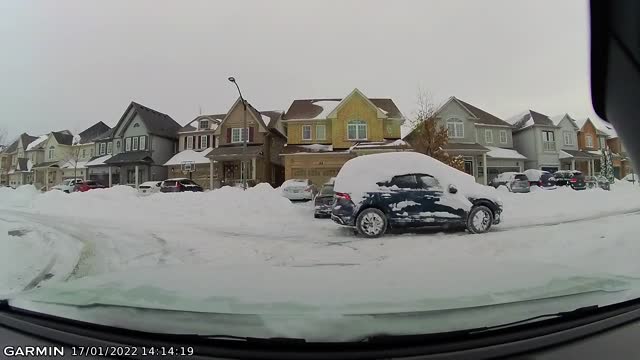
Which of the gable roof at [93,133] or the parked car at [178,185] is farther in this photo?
the parked car at [178,185]

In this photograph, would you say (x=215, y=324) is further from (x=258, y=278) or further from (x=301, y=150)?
(x=301, y=150)

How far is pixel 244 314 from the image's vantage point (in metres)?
1.24

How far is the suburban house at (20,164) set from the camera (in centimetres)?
199

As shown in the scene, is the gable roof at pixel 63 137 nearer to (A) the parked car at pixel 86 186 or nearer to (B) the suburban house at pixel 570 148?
(A) the parked car at pixel 86 186

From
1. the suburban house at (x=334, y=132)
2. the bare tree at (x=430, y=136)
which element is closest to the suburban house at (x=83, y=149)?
the suburban house at (x=334, y=132)

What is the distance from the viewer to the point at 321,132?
2.20 metres

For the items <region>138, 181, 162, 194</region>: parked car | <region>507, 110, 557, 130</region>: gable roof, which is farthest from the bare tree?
<region>138, 181, 162, 194</region>: parked car

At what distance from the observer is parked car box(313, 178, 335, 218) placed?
86.2 inches

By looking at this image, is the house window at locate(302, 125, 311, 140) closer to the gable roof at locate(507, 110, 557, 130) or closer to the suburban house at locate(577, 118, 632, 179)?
the gable roof at locate(507, 110, 557, 130)

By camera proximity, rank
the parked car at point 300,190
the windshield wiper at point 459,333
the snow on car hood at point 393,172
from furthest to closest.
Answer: the parked car at point 300,190, the snow on car hood at point 393,172, the windshield wiper at point 459,333

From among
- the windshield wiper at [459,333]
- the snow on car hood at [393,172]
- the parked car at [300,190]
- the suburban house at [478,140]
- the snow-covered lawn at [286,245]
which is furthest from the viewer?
the parked car at [300,190]

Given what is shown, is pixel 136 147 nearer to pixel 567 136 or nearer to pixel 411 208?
pixel 411 208

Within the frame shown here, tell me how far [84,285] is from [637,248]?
3.02 metres

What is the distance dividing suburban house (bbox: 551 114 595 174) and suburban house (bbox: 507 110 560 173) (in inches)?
1.1
